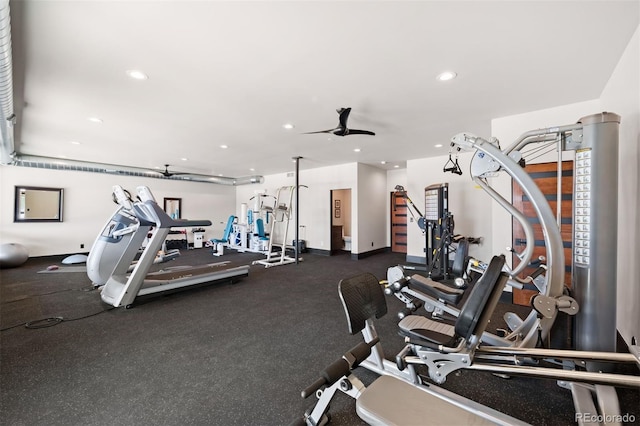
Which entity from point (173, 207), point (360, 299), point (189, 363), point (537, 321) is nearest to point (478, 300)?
point (360, 299)

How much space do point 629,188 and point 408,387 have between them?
257 cm

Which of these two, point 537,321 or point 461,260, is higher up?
point 461,260

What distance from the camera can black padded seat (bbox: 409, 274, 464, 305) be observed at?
242cm

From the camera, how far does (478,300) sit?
4.60 ft

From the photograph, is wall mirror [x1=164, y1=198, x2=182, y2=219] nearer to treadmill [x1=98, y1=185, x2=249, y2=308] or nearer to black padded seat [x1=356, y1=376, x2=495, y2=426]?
treadmill [x1=98, y1=185, x2=249, y2=308]

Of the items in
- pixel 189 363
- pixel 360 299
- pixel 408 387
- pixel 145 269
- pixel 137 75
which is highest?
pixel 137 75

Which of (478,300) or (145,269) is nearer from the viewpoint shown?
(478,300)

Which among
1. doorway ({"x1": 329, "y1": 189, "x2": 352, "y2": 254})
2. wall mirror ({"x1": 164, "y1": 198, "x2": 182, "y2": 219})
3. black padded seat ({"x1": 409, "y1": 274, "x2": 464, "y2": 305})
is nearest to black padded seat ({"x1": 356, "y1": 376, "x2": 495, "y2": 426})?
black padded seat ({"x1": 409, "y1": 274, "x2": 464, "y2": 305})

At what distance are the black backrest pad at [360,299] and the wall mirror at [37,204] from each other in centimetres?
917

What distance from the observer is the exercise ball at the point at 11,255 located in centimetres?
555

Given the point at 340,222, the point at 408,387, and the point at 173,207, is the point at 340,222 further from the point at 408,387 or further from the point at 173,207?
the point at 408,387

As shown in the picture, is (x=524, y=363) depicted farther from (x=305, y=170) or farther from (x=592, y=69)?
(x=305, y=170)

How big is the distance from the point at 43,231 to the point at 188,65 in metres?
7.76

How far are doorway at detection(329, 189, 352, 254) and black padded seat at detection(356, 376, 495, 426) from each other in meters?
6.22
